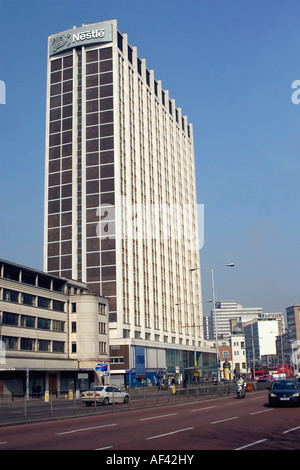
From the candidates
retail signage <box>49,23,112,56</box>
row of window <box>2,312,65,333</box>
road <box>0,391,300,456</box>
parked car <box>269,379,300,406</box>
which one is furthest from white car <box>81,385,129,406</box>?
retail signage <box>49,23,112,56</box>

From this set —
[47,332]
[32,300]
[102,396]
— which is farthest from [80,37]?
[102,396]

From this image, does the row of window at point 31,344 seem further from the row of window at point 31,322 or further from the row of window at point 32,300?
the row of window at point 32,300

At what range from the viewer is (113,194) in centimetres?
9081

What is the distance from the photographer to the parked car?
27750mm

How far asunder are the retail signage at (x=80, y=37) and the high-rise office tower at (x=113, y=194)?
0.64ft

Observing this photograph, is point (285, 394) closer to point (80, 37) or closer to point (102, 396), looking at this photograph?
point (102, 396)

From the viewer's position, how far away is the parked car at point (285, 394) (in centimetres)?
2775

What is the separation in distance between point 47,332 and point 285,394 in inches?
1845

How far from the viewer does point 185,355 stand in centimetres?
11156

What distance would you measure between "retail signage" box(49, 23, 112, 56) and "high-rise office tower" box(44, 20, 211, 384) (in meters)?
0.19

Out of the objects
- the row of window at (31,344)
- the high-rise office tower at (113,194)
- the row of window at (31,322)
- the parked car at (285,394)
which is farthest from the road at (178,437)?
the high-rise office tower at (113,194)

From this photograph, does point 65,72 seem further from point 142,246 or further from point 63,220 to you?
point 142,246

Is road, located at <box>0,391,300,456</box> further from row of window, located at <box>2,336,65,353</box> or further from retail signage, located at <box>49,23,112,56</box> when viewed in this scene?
retail signage, located at <box>49,23,112,56</box>

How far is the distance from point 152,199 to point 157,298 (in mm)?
20243
